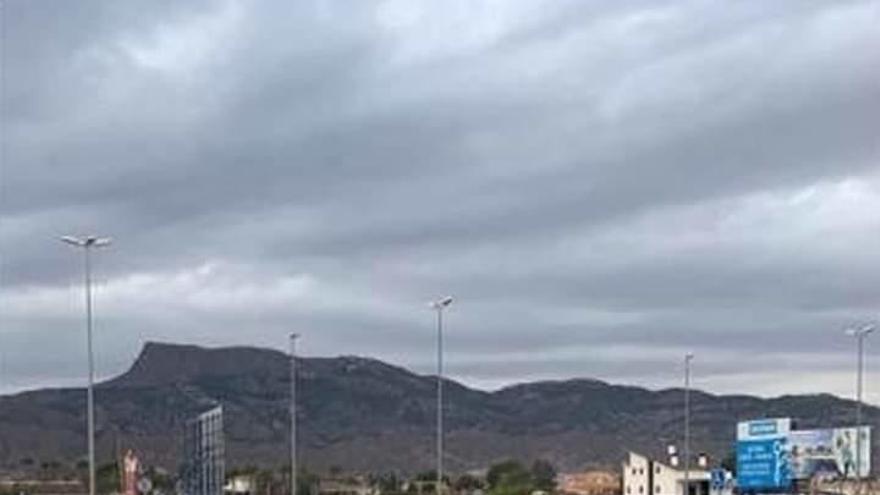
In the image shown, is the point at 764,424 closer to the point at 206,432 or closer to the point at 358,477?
the point at 206,432

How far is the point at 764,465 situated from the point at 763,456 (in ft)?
2.51

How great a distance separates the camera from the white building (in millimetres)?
128875

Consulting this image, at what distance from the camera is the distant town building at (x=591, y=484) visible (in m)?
161

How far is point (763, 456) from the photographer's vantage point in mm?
110500

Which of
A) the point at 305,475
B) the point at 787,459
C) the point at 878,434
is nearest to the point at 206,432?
the point at 787,459

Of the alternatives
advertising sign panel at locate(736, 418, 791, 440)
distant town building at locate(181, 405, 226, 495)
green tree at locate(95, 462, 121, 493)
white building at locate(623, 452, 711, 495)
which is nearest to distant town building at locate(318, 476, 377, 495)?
green tree at locate(95, 462, 121, 493)

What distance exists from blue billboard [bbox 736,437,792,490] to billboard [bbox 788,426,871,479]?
30.0 inches

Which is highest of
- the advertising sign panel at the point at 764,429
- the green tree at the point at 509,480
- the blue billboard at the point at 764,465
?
the advertising sign panel at the point at 764,429

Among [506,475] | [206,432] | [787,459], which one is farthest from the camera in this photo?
[506,475]

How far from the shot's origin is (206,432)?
76.4 meters

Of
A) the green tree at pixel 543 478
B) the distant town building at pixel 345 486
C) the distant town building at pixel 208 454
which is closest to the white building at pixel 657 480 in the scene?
the green tree at pixel 543 478

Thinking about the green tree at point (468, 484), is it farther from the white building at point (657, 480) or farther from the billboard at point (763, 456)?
the billboard at point (763, 456)

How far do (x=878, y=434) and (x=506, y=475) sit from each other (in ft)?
129

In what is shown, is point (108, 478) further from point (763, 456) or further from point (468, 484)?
point (763, 456)
